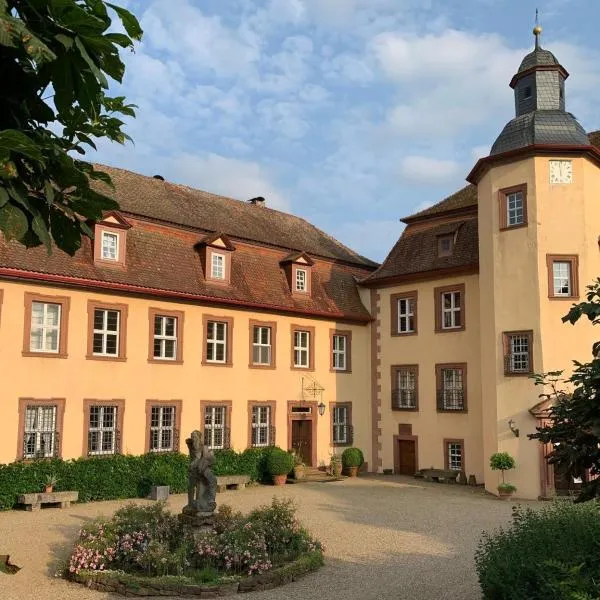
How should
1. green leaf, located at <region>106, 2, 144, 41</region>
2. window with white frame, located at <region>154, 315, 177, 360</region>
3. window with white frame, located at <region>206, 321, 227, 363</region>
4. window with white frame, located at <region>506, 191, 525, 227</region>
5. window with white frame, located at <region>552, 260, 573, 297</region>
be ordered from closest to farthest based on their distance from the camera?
green leaf, located at <region>106, 2, 144, 41</region> < window with white frame, located at <region>552, 260, 573, 297</region> < window with white frame, located at <region>506, 191, 525, 227</region> < window with white frame, located at <region>154, 315, 177, 360</region> < window with white frame, located at <region>206, 321, 227, 363</region>

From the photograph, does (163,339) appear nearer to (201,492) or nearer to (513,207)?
(201,492)

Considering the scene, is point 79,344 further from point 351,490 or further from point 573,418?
point 573,418

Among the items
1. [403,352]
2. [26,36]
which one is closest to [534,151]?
[403,352]

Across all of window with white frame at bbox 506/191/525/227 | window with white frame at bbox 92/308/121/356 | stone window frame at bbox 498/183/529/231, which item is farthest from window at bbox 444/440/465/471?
window with white frame at bbox 92/308/121/356

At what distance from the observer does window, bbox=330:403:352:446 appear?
2477cm

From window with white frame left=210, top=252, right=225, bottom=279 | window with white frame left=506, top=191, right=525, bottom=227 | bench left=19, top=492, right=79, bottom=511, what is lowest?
bench left=19, top=492, right=79, bottom=511

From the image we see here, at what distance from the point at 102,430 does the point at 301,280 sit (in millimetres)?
9317

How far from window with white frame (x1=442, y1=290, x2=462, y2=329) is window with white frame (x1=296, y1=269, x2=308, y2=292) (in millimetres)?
5057

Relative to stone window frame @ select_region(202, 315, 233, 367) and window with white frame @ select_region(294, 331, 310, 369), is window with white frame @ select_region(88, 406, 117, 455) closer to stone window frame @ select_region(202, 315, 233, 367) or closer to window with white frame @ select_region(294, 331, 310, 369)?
stone window frame @ select_region(202, 315, 233, 367)

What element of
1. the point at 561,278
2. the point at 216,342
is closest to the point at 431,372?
the point at 561,278

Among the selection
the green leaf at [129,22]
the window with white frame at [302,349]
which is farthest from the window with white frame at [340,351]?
the green leaf at [129,22]

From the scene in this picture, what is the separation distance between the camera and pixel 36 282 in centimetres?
1769

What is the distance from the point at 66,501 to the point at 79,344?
4168mm

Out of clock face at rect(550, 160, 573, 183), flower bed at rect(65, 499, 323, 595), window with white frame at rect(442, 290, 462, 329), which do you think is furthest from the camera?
window with white frame at rect(442, 290, 462, 329)
